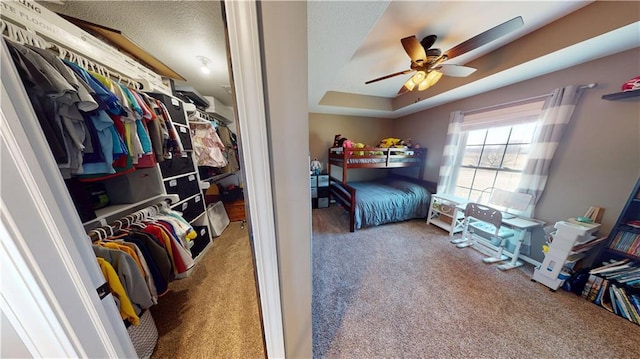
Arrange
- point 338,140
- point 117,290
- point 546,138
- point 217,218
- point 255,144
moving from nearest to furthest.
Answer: point 255,144 → point 117,290 → point 546,138 → point 217,218 → point 338,140

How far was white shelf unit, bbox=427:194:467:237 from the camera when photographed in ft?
7.48

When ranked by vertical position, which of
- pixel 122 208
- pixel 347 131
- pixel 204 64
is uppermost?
pixel 204 64

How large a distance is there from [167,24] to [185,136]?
39.3 inches

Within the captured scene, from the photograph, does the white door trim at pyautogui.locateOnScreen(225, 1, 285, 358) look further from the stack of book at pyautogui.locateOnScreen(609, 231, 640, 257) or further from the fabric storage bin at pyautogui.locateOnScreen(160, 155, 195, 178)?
the stack of book at pyautogui.locateOnScreen(609, 231, 640, 257)

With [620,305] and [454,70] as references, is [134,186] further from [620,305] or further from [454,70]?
[620,305]

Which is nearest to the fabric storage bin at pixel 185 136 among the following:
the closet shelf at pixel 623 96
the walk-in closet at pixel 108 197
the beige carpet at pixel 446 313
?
the walk-in closet at pixel 108 197

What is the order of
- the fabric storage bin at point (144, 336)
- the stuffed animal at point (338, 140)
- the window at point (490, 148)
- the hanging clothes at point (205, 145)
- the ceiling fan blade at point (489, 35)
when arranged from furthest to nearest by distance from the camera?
the stuffed animal at point (338, 140) < the hanging clothes at point (205, 145) < the window at point (490, 148) < the ceiling fan blade at point (489, 35) < the fabric storage bin at point (144, 336)

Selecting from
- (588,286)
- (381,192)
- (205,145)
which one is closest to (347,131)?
(381,192)

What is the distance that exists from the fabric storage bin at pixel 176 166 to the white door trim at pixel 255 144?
1562 millimetres

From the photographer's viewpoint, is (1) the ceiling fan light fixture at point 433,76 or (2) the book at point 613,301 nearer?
(2) the book at point 613,301

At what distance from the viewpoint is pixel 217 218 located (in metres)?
2.36

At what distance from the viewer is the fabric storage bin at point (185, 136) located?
1737 millimetres

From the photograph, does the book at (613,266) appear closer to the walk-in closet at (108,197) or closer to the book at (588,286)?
the book at (588,286)

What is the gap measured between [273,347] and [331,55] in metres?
1.91
